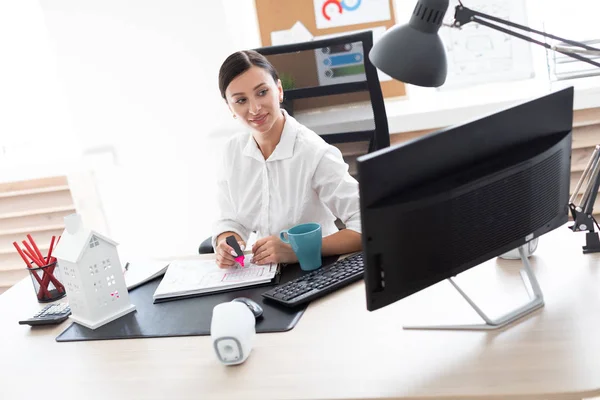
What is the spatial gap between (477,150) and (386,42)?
290 millimetres

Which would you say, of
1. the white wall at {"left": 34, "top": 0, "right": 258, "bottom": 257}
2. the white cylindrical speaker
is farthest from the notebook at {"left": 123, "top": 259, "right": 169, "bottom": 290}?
the white wall at {"left": 34, "top": 0, "right": 258, "bottom": 257}

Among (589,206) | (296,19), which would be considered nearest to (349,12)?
(296,19)

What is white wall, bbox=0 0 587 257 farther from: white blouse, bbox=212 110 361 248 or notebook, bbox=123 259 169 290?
notebook, bbox=123 259 169 290

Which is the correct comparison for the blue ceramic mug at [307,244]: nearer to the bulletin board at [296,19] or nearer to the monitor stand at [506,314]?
the monitor stand at [506,314]

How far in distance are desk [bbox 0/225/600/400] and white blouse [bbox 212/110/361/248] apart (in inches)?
17.6

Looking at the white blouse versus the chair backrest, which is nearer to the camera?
the white blouse

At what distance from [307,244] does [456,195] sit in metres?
0.50

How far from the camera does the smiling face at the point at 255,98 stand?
191 cm

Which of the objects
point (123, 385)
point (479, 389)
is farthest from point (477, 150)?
point (123, 385)

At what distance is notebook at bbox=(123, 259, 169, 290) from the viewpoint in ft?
5.92

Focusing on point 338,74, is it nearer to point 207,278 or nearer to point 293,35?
point 207,278

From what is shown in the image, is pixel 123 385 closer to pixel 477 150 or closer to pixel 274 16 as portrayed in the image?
pixel 477 150

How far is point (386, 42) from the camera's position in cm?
139

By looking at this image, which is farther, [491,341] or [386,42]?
[386,42]
